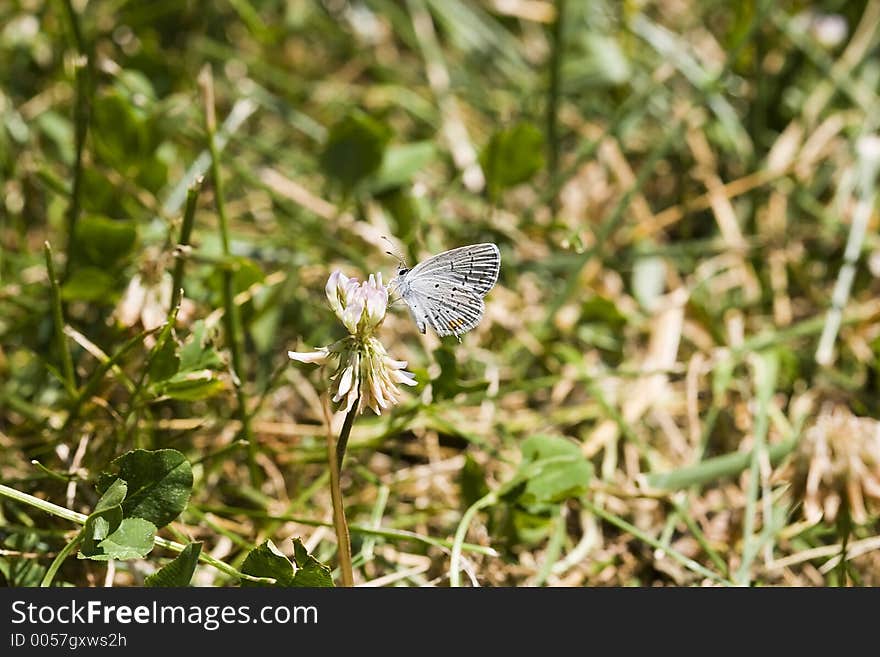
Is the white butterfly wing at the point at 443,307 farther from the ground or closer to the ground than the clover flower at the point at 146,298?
closer to the ground

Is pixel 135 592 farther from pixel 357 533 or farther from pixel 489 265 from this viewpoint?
pixel 489 265

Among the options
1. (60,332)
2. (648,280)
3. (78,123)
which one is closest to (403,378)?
(60,332)

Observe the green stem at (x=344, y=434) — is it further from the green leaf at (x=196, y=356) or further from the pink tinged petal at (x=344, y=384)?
the green leaf at (x=196, y=356)

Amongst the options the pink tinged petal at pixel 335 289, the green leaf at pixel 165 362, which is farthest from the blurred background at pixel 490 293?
the pink tinged petal at pixel 335 289

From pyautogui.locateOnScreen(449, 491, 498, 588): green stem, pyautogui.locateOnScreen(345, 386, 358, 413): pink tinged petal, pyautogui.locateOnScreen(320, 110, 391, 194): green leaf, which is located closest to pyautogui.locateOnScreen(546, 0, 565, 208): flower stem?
pyautogui.locateOnScreen(320, 110, 391, 194): green leaf

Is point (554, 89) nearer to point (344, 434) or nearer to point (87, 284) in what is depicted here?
point (87, 284)

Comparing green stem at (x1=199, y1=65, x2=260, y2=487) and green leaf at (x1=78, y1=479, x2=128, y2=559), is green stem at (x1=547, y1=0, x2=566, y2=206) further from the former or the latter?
green leaf at (x1=78, y1=479, x2=128, y2=559)
